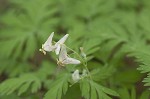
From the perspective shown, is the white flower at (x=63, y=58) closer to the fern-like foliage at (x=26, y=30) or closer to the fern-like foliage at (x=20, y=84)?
the fern-like foliage at (x=20, y=84)

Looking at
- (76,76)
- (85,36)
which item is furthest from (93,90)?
(85,36)

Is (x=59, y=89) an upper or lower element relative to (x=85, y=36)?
lower

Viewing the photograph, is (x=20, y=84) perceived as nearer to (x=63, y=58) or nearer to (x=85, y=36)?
(x=63, y=58)

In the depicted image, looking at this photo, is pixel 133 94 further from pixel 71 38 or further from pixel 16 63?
pixel 16 63

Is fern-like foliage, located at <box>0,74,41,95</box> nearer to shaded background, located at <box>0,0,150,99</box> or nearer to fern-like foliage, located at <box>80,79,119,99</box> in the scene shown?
shaded background, located at <box>0,0,150,99</box>

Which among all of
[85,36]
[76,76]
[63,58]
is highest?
[85,36]

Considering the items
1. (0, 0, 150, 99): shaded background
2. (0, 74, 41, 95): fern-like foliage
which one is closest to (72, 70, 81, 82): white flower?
(0, 0, 150, 99): shaded background

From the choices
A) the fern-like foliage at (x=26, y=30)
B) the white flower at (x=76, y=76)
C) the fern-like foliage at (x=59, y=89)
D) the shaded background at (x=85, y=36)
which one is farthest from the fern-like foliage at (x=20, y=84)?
the fern-like foliage at (x=26, y=30)

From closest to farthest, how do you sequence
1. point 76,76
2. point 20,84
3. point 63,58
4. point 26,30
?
point 63,58, point 76,76, point 20,84, point 26,30

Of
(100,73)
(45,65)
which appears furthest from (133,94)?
(45,65)
